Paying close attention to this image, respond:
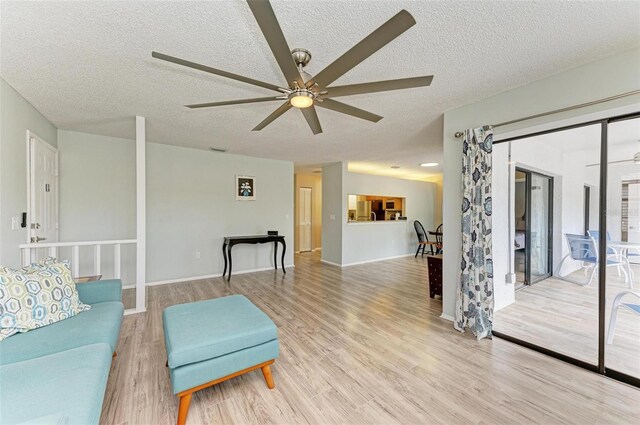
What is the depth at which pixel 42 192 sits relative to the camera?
3062mm

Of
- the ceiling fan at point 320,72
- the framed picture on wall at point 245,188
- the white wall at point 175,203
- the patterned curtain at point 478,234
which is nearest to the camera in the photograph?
the ceiling fan at point 320,72

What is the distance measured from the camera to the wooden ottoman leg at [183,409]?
1.47 m

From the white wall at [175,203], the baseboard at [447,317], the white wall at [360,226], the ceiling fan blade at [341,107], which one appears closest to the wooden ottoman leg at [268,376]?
the ceiling fan blade at [341,107]

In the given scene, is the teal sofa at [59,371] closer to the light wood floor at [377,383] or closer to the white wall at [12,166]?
the light wood floor at [377,383]

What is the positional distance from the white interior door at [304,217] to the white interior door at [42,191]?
5390 millimetres

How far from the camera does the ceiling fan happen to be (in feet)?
3.78

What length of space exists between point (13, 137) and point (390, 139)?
443 centimetres

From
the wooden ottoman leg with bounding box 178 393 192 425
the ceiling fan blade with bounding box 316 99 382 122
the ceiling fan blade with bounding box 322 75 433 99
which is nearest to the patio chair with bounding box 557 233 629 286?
the ceiling fan blade with bounding box 322 75 433 99

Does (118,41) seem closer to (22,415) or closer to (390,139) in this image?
(22,415)

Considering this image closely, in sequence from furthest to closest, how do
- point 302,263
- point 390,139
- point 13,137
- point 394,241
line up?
point 394,241 → point 302,263 → point 390,139 → point 13,137

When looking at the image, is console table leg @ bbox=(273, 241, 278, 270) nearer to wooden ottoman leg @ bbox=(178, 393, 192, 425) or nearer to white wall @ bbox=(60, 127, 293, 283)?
white wall @ bbox=(60, 127, 293, 283)

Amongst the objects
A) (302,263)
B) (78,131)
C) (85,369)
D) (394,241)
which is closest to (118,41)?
(85,369)

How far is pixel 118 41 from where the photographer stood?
1740 millimetres

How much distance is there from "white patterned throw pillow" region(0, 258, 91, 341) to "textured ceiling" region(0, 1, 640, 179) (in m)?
1.63
